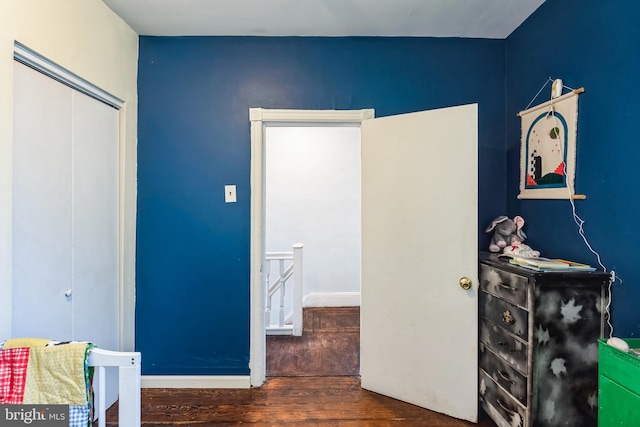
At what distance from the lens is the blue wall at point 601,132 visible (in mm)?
1392

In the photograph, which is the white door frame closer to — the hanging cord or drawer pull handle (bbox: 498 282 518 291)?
the hanging cord

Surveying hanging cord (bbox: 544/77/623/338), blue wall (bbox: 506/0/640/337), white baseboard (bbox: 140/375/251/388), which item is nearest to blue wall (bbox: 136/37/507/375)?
white baseboard (bbox: 140/375/251/388)

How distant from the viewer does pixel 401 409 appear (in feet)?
6.66

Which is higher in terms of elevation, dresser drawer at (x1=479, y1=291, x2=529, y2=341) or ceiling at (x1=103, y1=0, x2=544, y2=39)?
ceiling at (x1=103, y1=0, x2=544, y2=39)

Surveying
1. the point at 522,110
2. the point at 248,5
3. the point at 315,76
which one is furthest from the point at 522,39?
the point at 248,5

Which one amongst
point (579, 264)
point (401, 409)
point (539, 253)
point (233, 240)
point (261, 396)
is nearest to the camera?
point (579, 264)

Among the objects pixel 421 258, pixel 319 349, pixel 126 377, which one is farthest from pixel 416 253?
pixel 126 377

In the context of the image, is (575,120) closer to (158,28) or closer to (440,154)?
(440,154)

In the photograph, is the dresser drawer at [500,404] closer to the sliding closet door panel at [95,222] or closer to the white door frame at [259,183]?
the white door frame at [259,183]

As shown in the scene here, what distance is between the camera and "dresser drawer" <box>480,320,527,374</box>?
1.58 m

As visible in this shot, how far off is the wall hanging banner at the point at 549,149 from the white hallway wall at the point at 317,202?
2430 millimetres

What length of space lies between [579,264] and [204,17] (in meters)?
2.56
